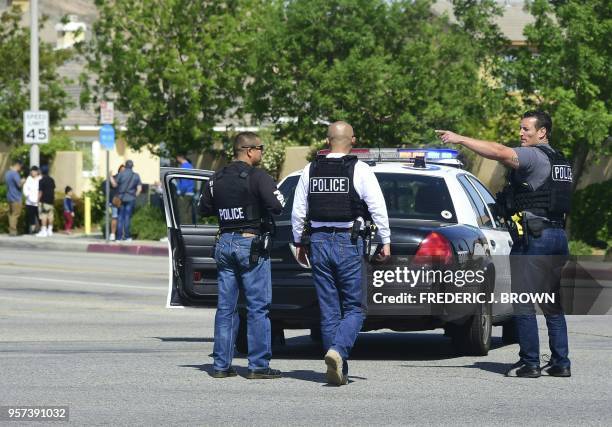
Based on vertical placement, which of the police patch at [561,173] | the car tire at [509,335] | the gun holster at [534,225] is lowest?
the car tire at [509,335]

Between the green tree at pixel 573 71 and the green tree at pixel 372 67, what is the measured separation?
2726 millimetres

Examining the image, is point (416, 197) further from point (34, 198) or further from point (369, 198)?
point (34, 198)

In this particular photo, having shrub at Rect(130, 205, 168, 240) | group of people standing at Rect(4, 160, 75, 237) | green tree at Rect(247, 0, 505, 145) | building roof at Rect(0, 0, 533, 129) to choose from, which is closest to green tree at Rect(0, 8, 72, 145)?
building roof at Rect(0, 0, 533, 129)

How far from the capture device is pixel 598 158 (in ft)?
93.6

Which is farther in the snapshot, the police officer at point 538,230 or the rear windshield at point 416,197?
the rear windshield at point 416,197

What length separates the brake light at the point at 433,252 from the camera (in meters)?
10.7

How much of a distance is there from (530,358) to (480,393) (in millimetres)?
921

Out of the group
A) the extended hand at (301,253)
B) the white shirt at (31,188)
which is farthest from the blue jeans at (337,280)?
the white shirt at (31,188)

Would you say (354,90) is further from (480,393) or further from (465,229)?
(480,393)

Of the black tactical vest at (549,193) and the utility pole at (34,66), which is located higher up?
the utility pole at (34,66)

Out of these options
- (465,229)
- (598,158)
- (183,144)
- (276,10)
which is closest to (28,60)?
(183,144)

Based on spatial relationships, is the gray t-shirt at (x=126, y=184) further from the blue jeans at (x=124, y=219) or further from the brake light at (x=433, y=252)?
the brake light at (x=433, y=252)

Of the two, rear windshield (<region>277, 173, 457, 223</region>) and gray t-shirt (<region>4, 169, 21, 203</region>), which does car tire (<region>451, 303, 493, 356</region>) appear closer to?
rear windshield (<region>277, 173, 457, 223</region>)

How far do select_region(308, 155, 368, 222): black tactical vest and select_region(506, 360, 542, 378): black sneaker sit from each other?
5.62 feet
